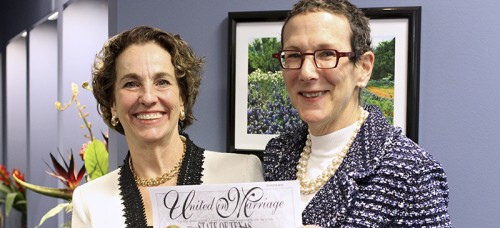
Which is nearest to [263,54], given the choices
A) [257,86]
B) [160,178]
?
[257,86]

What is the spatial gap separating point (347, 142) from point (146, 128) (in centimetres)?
52

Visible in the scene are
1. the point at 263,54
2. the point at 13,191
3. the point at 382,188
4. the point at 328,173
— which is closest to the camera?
the point at 382,188

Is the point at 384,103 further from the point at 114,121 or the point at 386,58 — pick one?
the point at 114,121

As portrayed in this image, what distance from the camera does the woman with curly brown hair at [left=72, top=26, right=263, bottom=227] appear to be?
5.17 feet

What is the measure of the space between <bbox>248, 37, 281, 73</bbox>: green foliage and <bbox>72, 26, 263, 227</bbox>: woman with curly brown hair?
1.69 ft

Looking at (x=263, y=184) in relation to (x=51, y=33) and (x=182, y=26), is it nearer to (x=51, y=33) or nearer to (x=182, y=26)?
(x=182, y=26)

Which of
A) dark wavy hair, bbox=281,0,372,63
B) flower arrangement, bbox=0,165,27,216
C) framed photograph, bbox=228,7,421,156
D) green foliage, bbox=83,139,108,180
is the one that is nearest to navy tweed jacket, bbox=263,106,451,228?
dark wavy hair, bbox=281,0,372,63

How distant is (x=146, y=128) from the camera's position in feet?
5.19

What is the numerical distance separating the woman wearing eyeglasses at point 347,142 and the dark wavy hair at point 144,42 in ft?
1.17

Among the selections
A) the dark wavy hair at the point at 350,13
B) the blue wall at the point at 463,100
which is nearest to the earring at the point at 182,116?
the dark wavy hair at the point at 350,13

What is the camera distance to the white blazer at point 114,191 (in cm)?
162

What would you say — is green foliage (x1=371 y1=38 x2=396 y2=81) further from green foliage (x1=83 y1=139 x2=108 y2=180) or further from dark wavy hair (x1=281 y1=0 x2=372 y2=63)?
green foliage (x1=83 y1=139 x2=108 y2=180)

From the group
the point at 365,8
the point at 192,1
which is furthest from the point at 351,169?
the point at 192,1

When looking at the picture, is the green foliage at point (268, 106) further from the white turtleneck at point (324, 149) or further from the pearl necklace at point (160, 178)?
the white turtleneck at point (324, 149)
